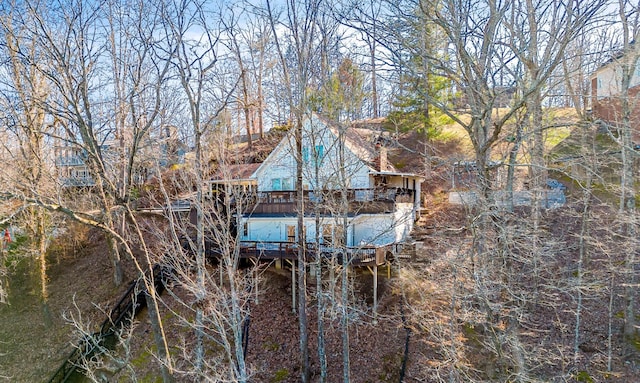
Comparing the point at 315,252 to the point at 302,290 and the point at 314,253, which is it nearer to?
the point at 314,253

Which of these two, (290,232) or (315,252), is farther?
(290,232)

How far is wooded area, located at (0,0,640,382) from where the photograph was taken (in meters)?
5.50

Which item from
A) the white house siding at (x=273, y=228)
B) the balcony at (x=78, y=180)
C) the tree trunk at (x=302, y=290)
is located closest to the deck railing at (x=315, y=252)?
the tree trunk at (x=302, y=290)

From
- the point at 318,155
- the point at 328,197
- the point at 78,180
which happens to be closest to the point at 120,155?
the point at 78,180

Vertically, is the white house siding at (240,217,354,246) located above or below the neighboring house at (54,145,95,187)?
below

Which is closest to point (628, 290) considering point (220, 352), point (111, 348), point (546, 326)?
point (546, 326)

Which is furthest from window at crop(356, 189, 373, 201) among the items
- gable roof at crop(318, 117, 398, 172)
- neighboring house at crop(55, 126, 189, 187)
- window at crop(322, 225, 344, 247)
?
neighboring house at crop(55, 126, 189, 187)

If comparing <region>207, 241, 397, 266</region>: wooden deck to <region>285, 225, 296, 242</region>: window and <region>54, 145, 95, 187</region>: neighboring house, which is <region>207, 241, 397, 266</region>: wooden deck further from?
<region>54, 145, 95, 187</region>: neighboring house

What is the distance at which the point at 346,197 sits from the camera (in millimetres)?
11297

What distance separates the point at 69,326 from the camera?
46.9 ft

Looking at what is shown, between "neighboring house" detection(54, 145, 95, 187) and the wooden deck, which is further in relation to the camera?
the wooden deck

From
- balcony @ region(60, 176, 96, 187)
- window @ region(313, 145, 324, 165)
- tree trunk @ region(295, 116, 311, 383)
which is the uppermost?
window @ region(313, 145, 324, 165)

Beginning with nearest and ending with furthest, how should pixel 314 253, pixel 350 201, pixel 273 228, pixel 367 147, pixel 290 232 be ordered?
pixel 314 253 → pixel 350 201 → pixel 290 232 → pixel 273 228 → pixel 367 147

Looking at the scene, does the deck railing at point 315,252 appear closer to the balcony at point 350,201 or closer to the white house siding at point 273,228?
the white house siding at point 273,228
